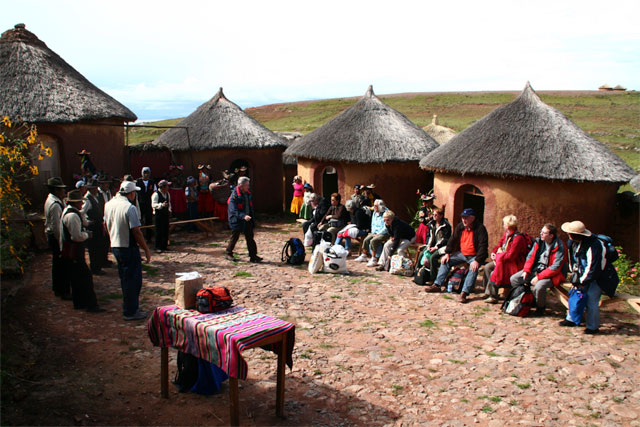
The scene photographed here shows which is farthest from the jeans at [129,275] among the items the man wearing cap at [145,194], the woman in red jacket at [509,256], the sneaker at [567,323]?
the sneaker at [567,323]

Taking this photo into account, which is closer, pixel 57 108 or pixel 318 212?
pixel 318 212

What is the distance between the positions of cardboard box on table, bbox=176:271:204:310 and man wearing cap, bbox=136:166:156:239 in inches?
310

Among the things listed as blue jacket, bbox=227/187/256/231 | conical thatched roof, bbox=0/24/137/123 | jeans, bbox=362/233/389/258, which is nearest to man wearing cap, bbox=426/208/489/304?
jeans, bbox=362/233/389/258

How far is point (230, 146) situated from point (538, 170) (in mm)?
9574

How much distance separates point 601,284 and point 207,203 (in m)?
10.7

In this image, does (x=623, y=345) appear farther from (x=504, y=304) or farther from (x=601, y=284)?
(x=504, y=304)

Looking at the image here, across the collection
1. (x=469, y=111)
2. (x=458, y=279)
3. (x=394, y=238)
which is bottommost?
(x=458, y=279)

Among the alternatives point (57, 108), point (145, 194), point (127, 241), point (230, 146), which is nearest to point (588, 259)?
point (127, 241)

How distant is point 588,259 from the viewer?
7.46 meters

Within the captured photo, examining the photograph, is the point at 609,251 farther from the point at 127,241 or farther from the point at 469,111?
the point at 469,111

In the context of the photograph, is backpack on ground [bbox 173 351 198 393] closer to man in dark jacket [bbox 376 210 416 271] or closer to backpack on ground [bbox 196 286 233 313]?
backpack on ground [bbox 196 286 233 313]

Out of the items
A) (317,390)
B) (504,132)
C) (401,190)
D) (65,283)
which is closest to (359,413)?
(317,390)

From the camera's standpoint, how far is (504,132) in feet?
38.2

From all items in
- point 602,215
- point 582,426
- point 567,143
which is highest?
point 567,143
